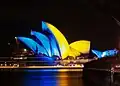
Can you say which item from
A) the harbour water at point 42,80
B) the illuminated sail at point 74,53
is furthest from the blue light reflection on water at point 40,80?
the illuminated sail at point 74,53

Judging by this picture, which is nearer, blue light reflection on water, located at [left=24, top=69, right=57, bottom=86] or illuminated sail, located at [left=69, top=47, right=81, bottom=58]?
blue light reflection on water, located at [left=24, top=69, right=57, bottom=86]

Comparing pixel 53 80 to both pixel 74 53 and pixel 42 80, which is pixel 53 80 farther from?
pixel 74 53

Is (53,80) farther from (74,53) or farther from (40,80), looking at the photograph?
(74,53)

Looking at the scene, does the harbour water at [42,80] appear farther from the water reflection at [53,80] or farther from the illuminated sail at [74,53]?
the illuminated sail at [74,53]

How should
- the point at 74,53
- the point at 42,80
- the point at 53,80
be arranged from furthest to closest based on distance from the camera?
the point at 74,53 → the point at 42,80 → the point at 53,80

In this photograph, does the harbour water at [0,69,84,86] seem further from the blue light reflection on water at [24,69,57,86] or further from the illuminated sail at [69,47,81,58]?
the illuminated sail at [69,47,81,58]

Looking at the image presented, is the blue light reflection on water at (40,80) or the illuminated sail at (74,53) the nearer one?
the blue light reflection on water at (40,80)

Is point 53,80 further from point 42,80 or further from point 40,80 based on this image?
point 40,80

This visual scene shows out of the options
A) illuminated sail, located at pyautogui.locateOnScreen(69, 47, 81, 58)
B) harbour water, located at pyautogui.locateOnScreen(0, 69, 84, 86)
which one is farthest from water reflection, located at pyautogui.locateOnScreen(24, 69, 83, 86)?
illuminated sail, located at pyautogui.locateOnScreen(69, 47, 81, 58)

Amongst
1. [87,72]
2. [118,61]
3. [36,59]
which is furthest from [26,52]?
[118,61]

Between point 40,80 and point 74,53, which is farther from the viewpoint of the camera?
point 74,53

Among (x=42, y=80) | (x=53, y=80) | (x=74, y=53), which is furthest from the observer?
(x=74, y=53)

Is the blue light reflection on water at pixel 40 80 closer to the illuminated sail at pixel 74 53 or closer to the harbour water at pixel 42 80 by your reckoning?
the harbour water at pixel 42 80

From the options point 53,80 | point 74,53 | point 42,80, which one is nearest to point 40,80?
point 42,80
